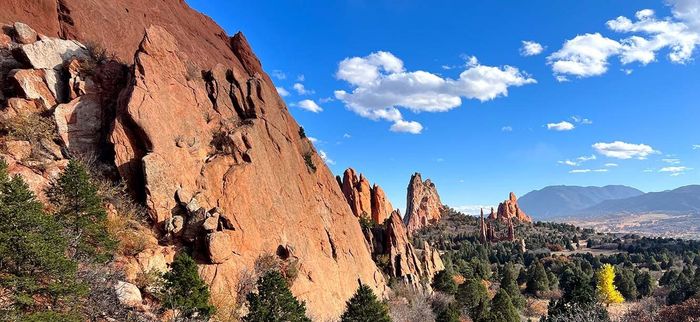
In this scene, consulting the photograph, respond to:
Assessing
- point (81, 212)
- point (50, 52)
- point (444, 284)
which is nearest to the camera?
point (81, 212)

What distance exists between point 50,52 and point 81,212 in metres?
18.2

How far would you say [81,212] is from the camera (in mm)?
20938

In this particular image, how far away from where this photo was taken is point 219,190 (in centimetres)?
2997

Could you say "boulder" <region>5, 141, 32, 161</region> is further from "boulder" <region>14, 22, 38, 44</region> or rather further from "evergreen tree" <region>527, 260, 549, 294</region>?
"evergreen tree" <region>527, 260, 549, 294</region>

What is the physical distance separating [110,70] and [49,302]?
Answer: 22321 mm

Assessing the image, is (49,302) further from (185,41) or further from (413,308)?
(413,308)

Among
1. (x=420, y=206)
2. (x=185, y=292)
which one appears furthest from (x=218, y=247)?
(x=420, y=206)

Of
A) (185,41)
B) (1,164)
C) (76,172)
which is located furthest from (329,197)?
(1,164)

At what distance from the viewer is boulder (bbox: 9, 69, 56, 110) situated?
91.0ft

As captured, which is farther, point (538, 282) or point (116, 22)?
point (538, 282)

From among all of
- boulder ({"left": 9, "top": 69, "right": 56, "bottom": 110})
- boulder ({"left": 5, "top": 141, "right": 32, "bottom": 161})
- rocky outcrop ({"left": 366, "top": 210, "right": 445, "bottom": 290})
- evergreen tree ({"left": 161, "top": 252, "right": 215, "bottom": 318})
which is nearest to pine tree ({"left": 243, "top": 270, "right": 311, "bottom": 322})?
evergreen tree ({"left": 161, "top": 252, "right": 215, "bottom": 318})

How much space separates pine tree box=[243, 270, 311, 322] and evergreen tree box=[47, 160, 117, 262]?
8006mm

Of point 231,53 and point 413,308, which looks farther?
point 231,53

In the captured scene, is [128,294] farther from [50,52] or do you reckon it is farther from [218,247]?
[50,52]
